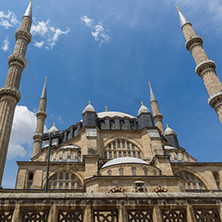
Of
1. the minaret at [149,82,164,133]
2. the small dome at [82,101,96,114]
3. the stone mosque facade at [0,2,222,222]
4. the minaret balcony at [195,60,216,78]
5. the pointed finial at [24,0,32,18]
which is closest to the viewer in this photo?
the stone mosque facade at [0,2,222,222]

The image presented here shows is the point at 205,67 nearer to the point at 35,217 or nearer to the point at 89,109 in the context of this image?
the point at 89,109

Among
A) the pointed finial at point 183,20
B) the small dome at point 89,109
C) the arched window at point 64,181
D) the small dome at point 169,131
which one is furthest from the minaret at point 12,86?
the small dome at point 169,131

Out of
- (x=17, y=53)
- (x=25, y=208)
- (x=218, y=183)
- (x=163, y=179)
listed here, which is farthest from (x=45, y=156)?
(x=25, y=208)

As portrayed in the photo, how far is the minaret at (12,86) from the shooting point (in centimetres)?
1813

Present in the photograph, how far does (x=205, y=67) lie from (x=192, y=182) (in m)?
12.5

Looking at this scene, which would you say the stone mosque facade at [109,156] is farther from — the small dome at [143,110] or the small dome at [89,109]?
the small dome at [143,110]

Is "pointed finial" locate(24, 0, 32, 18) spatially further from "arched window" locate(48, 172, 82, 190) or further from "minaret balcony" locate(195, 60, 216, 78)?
"minaret balcony" locate(195, 60, 216, 78)

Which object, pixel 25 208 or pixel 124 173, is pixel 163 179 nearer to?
pixel 124 173

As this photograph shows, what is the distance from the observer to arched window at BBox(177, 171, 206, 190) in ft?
76.8

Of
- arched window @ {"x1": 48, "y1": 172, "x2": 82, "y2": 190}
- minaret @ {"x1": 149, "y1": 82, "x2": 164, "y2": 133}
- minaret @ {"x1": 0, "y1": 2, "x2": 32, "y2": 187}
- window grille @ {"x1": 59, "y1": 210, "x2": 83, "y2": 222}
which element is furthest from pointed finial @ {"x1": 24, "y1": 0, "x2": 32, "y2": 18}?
window grille @ {"x1": 59, "y1": 210, "x2": 83, "y2": 222}

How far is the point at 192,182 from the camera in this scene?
23.9 m

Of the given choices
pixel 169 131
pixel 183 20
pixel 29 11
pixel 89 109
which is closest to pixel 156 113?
pixel 169 131

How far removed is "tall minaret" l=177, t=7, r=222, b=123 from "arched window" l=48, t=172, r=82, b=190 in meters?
15.2

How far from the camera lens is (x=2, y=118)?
1886 centimetres
